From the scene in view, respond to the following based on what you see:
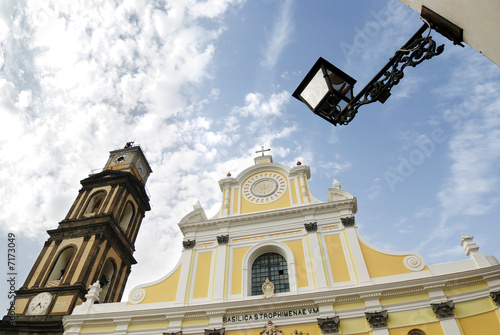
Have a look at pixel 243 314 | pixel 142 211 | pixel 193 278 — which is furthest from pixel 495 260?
pixel 142 211

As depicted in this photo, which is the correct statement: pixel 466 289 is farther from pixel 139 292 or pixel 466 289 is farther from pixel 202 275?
pixel 139 292

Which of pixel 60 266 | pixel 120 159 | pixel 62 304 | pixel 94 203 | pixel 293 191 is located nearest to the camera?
pixel 62 304

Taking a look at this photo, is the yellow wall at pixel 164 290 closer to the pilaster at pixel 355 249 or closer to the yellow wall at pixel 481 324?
the pilaster at pixel 355 249

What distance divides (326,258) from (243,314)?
3.94 m

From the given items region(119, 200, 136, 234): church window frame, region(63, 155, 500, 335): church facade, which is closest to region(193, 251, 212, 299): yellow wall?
region(63, 155, 500, 335): church facade

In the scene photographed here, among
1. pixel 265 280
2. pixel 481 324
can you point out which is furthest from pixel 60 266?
pixel 481 324

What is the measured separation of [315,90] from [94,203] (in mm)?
21374

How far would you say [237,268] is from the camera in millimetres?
14211

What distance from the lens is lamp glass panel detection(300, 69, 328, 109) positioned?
3.96m

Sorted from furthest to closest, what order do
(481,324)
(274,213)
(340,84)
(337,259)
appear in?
(274,213) < (337,259) < (481,324) < (340,84)

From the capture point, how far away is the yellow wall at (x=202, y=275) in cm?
1381

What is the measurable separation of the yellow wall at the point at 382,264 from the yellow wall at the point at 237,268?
5.04 m

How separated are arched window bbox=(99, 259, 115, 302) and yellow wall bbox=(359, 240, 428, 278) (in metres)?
13.9

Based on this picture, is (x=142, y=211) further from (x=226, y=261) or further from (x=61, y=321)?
(x=226, y=261)
